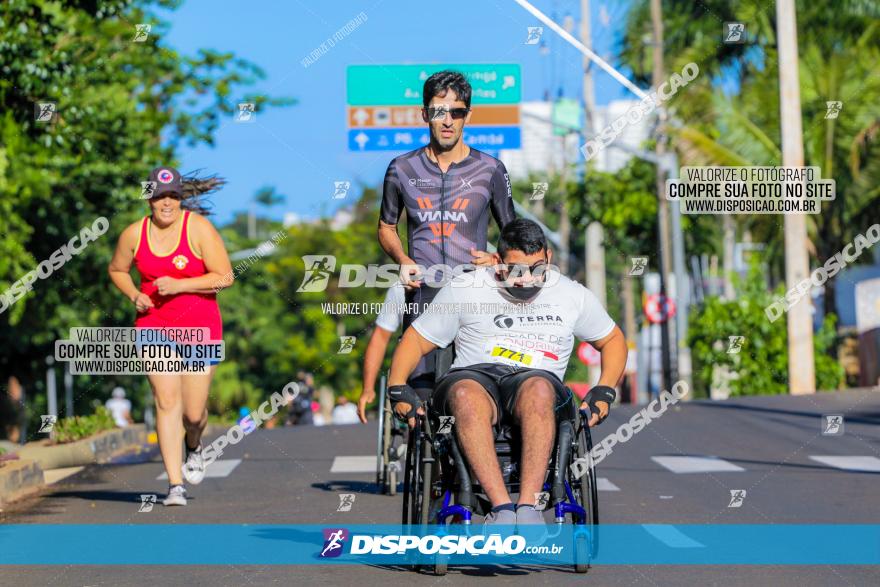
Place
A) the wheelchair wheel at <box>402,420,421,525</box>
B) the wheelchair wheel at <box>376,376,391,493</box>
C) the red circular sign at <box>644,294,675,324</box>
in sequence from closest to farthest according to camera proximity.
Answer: the wheelchair wheel at <box>402,420,421,525</box>
the wheelchair wheel at <box>376,376,391,493</box>
the red circular sign at <box>644,294,675,324</box>

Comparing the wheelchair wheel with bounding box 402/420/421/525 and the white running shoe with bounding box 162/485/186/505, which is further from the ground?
the wheelchair wheel with bounding box 402/420/421/525

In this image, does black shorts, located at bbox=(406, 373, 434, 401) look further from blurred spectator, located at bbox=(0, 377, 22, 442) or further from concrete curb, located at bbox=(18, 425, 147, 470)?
blurred spectator, located at bbox=(0, 377, 22, 442)

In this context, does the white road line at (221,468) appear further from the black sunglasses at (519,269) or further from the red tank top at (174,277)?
the black sunglasses at (519,269)

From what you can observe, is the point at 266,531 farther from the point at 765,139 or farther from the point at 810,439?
the point at 765,139

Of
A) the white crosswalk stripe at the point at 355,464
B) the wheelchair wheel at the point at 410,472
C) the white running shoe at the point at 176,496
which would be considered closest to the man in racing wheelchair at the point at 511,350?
the wheelchair wheel at the point at 410,472

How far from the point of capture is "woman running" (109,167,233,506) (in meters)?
9.90

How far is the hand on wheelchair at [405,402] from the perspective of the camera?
6.86 metres

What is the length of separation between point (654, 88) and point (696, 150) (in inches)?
58.9

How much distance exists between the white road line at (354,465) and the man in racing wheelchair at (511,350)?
6.36 metres

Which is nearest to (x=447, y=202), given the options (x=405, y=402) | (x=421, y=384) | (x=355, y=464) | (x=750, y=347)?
(x=421, y=384)

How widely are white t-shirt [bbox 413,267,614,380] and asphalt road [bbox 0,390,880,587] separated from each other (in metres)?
0.90

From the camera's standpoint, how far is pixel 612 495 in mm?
10938

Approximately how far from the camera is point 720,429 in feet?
56.4

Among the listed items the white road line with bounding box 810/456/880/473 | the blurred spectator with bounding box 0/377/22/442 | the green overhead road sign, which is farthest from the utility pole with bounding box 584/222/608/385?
the white road line with bounding box 810/456/880/473
